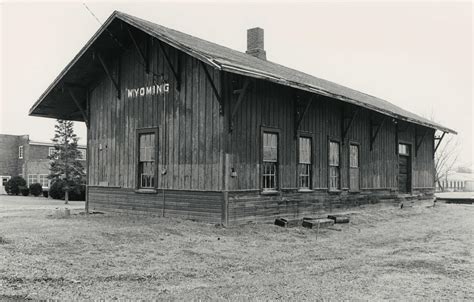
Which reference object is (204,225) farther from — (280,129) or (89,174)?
(89,174)

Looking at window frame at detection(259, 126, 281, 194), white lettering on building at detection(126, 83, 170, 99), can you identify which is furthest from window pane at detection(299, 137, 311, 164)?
white lettering on building at detection(126, 83, 170, 99)

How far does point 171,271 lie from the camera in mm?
8070

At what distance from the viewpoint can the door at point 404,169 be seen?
2320cm

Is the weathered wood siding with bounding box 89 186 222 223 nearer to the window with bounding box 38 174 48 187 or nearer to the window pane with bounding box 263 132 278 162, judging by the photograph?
the window pane with bounding box 263 132 278 162

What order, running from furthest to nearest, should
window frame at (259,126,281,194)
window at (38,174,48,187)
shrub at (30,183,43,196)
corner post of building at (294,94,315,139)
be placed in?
window at (38,174,48,187) → shrub at (30,183,43,196) → corner post of building at (294,94,315,139) → window frame at (259,126,281,194)

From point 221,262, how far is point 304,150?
26.1 feet

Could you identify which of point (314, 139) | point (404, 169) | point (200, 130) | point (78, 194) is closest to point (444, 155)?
point (404, 169)

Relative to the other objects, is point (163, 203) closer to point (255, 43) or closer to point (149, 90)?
point (149, 90)

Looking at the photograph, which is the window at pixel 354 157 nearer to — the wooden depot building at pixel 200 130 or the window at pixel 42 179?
the wooden depot building at pixel 200 130

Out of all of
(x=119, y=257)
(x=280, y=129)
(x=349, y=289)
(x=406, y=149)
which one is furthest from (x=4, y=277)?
(x=406, y=149)

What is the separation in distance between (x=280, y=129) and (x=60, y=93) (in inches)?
319

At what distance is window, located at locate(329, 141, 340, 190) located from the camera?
17.8 metres

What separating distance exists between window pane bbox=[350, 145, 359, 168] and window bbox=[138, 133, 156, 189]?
8.18 m

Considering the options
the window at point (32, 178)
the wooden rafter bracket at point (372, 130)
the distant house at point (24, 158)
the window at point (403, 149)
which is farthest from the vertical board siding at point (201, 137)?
the window at point (32, 178)
